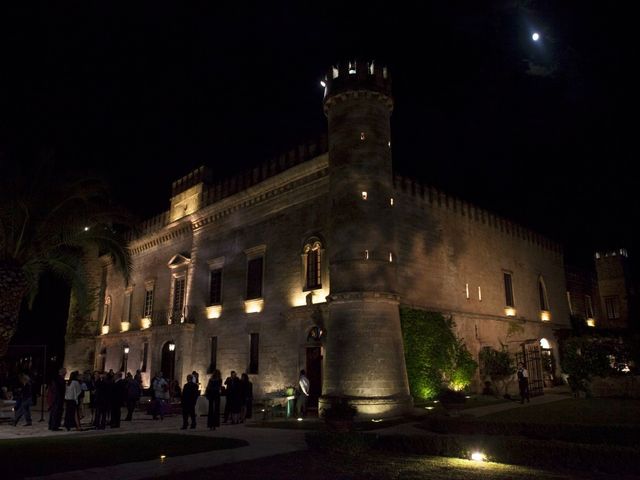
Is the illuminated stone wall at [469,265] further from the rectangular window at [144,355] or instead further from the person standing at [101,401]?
the rectangular window at [144,355]

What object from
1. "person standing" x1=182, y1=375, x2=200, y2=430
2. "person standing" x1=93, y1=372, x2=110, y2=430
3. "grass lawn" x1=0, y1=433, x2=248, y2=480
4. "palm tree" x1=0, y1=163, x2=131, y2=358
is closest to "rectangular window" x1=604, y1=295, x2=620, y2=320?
"person standing" x1=182, y1=375, x2=200, y2=430

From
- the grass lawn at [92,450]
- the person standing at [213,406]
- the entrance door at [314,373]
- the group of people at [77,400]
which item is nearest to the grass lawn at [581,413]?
the entrance door at [314,373]

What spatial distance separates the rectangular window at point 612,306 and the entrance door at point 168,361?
104ft

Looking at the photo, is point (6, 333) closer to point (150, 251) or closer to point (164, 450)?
point (164, 450)

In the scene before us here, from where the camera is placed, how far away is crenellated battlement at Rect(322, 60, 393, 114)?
20.0m

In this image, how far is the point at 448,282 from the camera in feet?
75.2

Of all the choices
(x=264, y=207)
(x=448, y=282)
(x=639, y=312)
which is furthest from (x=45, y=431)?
(x=639, y=312)

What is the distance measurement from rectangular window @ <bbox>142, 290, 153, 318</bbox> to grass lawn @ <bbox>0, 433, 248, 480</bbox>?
19497 millimetres

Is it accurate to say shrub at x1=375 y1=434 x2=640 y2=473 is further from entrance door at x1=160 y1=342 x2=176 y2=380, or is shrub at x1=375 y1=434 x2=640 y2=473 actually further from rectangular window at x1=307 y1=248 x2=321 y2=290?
entrance door at x1=160 y1=342 x2=176 y2=380

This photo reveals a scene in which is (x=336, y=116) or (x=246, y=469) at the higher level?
(x=336, y=116)

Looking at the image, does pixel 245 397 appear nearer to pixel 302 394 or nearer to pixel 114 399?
pixel 302 394

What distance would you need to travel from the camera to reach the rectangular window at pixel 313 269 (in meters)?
21.0

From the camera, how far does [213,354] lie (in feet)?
84.2

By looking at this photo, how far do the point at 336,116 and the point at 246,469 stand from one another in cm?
1475
